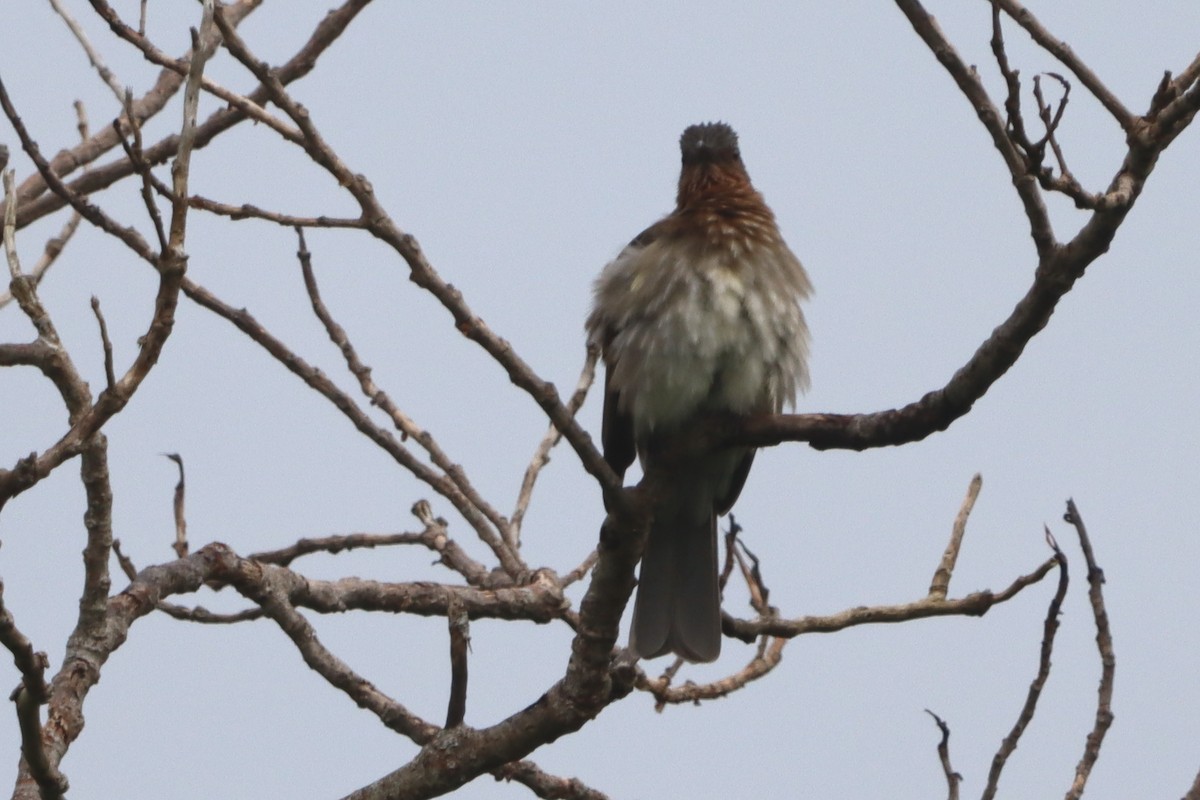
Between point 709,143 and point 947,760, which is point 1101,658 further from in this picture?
point 709,143

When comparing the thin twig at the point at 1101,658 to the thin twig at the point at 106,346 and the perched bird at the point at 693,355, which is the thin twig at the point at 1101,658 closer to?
the perched bird at the point at 693,355

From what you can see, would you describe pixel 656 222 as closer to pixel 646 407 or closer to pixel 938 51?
pixel 646 407

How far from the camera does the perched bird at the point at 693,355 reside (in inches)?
181

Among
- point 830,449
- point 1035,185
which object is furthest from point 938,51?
point 830,449

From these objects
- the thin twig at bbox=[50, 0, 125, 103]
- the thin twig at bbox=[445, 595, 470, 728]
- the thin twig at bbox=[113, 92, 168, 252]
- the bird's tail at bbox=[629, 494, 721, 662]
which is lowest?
the thin twig at bbox=[445, 595, 470, 728]

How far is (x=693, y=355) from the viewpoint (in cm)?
455

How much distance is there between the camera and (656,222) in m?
5.26

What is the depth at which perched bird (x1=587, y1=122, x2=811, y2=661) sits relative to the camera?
4.59 metres

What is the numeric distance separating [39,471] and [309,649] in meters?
1.36

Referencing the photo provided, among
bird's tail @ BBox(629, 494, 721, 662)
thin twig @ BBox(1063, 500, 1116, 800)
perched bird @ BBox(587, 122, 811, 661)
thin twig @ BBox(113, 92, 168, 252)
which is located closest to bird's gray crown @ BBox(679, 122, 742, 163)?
perched bird @ BBox(587, 122, 811, 661)

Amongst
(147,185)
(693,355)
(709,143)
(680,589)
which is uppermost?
(709,143)

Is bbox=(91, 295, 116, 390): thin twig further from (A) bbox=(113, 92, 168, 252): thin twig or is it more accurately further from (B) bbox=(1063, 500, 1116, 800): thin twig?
(B) bbox=(1063, 500, 1116, 800): thin twig

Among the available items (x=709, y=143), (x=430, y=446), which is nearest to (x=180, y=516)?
(x=430, y=446)

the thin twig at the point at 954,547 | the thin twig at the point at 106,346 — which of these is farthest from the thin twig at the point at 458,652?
the thin twig at the point at 954,547
